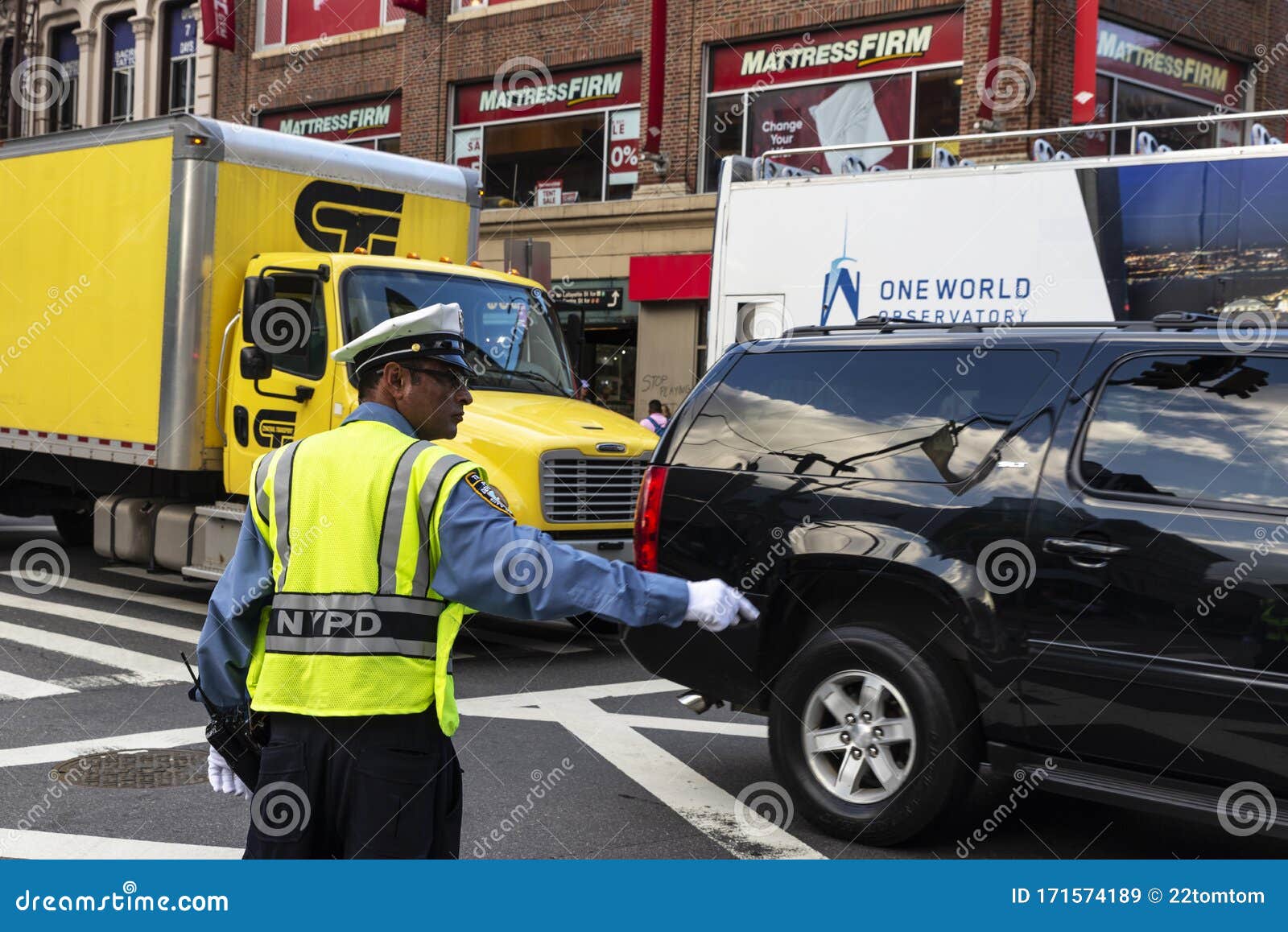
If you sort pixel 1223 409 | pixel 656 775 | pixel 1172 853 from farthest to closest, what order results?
pixel 656 775 < pixel 1172 853 < pixel 1223 409

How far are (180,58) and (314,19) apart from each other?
176 inches

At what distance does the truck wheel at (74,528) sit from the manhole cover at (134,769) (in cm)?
784

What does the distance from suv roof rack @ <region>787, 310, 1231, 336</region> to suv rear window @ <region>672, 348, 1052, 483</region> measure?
0.63ft

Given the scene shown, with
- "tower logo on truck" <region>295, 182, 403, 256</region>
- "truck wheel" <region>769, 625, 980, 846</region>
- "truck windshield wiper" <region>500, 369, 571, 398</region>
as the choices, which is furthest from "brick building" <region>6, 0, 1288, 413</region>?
"truck wheel" <region>769, 625, 980, 846</region>

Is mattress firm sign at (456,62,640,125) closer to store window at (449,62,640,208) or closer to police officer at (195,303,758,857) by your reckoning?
store window at (449,62,640,208)

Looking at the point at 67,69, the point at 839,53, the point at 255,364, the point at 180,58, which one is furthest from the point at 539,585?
the point at 67,69

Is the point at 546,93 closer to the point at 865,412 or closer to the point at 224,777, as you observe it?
the point at 865,412

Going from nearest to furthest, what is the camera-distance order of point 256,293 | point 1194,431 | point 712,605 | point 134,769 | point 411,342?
point 712,605, point 411,342, point 1194,431, point 134,769, point 256,293

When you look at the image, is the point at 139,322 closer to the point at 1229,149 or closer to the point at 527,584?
the point at 1229,149

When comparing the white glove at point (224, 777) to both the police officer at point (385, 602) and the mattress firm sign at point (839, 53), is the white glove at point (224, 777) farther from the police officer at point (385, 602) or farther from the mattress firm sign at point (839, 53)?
the mattress firm sign at point (839, 53)

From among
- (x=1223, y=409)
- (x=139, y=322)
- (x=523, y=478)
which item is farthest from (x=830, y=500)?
(x=139, y=322)

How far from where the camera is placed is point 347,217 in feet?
37.4

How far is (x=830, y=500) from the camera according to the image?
569 cm

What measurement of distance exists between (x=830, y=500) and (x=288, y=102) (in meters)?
25.4
